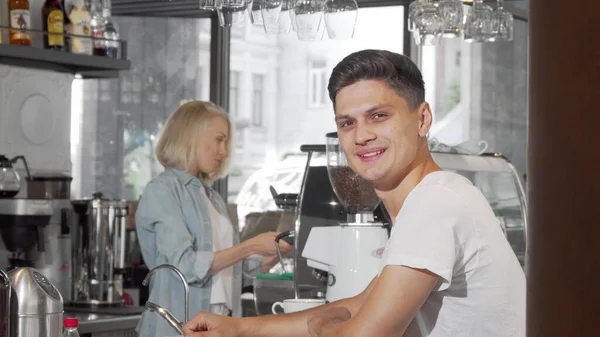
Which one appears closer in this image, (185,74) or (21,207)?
(21,207)

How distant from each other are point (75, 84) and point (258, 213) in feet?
4.63

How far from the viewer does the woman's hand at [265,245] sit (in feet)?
11.7

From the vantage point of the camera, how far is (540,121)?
762 mm

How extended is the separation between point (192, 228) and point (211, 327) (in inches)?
61.2

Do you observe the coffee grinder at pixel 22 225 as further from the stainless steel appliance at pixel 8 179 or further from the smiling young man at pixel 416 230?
the smiling young man at pixel 416 230

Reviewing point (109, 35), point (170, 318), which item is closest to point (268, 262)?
point (170, 318)

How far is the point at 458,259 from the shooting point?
5.38 ft

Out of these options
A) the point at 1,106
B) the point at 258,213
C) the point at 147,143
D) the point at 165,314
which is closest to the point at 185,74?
the point at 147,143

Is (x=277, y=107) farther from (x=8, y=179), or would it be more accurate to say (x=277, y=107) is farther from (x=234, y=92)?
(x=8, y=179)

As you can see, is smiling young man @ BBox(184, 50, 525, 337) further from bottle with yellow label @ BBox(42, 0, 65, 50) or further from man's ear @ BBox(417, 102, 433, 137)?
bottle with yellow label @ BBox(42, 0, 65, 50)

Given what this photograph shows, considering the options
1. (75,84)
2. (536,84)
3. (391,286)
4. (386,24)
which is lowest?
(391,286)

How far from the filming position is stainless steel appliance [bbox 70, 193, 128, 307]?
174 inches

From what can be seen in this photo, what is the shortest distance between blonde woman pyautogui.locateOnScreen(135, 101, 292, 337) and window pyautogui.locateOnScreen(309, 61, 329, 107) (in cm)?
252

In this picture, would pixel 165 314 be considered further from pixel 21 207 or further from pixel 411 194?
pixel 21 207
